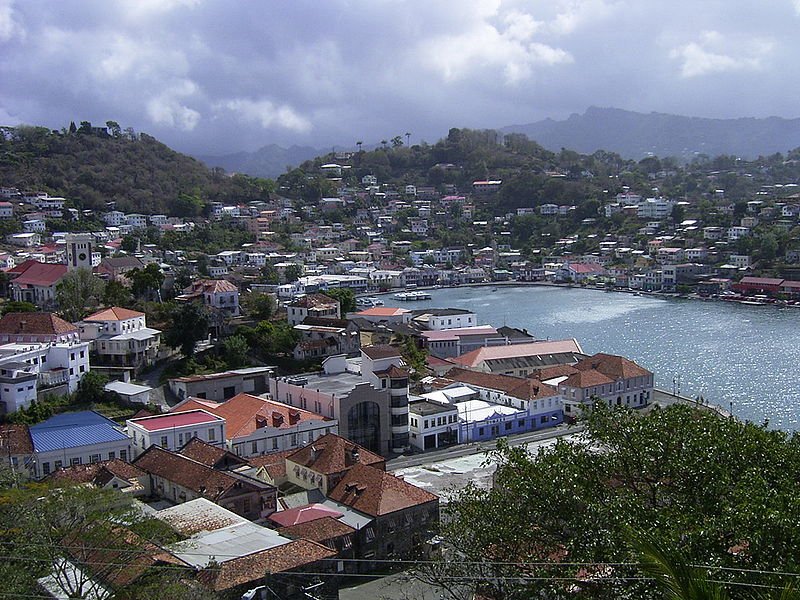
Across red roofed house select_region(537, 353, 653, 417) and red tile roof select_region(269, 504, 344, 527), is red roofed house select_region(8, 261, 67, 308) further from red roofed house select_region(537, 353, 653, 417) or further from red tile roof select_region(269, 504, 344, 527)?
red tile roof select_region(269, 504, 344, 527)

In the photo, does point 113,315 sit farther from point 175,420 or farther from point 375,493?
point 375,493

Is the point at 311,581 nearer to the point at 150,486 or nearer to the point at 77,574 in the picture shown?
the point at 77,574

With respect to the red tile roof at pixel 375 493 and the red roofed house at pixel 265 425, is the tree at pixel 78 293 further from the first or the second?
the red tile roof at pixel 375 493

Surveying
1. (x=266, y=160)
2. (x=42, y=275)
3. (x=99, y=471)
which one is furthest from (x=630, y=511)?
(x=266, y=160)

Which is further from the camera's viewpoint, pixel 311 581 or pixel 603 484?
pixel 311 581

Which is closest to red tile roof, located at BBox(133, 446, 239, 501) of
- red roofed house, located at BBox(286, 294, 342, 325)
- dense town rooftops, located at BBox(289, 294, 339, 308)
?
red roofed house, located at BBox(286, 294, 342, 325)

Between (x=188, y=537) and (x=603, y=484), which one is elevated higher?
(x=603, y=484)

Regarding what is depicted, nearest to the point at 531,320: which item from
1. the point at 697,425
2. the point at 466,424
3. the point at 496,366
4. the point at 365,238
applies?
the point at 496,366
